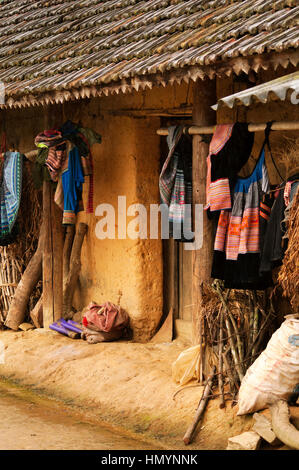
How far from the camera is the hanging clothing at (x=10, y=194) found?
32.9 feet

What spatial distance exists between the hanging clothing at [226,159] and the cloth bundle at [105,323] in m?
2.42

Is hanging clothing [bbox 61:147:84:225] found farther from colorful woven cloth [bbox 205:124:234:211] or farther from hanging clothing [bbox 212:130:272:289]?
hanging clothing [bbox 212:130:272:289]

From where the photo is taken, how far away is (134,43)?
841 cm

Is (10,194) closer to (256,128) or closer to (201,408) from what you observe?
(256,128)

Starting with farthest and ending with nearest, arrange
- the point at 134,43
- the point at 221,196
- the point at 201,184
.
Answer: the point at 134,43 < the point at 201,184 < the point at 221,196

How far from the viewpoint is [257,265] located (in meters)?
7.10

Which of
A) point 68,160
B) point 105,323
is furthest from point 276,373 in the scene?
point 68,160

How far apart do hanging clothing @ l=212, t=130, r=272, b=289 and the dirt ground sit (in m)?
1.00

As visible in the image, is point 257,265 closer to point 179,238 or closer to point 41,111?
point 179,238

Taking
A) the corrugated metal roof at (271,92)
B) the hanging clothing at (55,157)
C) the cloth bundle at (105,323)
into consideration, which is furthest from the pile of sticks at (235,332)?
the hanging clothing at (55,157)

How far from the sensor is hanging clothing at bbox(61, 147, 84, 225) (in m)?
9.27

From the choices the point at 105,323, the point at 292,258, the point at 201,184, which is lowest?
the point at 105,323

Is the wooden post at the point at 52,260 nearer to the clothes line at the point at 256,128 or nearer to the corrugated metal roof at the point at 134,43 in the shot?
the corrugated metal roof at the point at 134,43

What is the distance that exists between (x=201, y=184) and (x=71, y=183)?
1.92 metres
